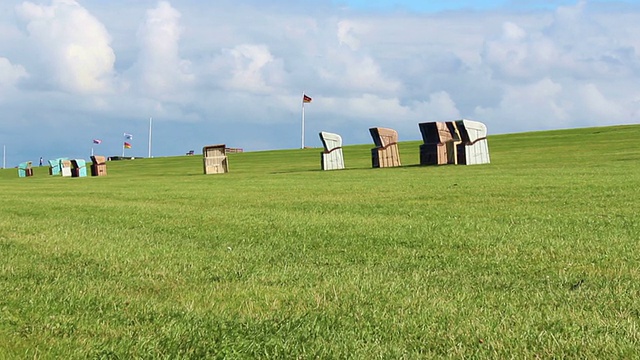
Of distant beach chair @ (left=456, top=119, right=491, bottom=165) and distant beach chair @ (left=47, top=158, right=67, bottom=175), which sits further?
distant beach chair @ (left=47, top=158, right=67, bottom=175)

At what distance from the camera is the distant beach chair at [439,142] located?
105 feet

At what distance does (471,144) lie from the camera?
30.9 meters

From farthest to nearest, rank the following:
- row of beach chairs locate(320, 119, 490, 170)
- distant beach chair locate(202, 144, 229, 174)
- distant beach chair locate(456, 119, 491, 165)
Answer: distant beach chair locate(202, 144, 229, 174)
row of beach chairs locate(320, 119, 490, 170)
distant beach chair locate(456, 119, 491, 165)

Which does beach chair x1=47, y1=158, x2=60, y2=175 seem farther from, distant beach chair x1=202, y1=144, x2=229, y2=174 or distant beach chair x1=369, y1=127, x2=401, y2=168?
distant beach chair x1=369, y1=127, x2=401, y2=168

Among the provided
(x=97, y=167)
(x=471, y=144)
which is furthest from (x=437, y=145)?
(x=97, y=167)

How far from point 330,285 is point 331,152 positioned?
30.9 metres

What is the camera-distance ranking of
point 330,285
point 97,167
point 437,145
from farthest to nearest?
point 97,167
point 437,145
point 330,285

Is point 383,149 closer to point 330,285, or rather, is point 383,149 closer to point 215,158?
point 215,158

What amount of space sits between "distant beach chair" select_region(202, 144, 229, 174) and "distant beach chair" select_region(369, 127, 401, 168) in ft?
33.1

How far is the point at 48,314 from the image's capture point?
4.41 metres

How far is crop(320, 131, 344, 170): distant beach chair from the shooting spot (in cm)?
3556

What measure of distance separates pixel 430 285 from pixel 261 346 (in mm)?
1866

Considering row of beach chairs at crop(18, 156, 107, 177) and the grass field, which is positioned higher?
row of beach chairs at crop(18, 156, 107, 177)

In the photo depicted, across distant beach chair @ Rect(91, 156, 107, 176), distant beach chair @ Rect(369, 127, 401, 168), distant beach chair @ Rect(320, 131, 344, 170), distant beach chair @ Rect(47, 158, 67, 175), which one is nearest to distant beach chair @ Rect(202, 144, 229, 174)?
distant beach chair @ Rect(320, 131, 344, 170)
